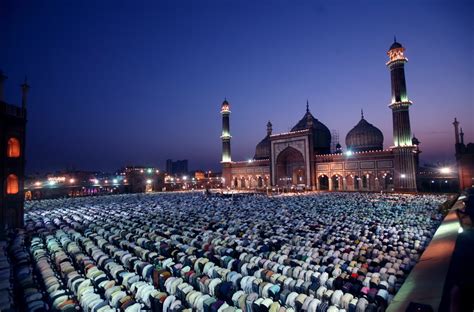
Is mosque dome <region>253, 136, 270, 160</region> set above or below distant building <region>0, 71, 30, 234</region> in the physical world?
above

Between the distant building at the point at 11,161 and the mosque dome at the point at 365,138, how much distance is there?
42.8 metres

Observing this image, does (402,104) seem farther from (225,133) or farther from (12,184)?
(12,184)

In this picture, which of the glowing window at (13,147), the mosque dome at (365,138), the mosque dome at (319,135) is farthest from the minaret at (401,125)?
the glowing window at (13,147)

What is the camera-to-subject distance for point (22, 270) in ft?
27.4

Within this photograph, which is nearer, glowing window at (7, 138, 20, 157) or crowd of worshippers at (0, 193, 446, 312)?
crowd of worshippers at (0, 193, 446, 312)

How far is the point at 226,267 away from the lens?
875cm

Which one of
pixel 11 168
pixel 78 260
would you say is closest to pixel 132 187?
pixel 11 168

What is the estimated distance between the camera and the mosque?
3253 cm

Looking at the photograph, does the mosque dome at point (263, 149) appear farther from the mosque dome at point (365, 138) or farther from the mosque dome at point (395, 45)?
the mosque dome at point (395, 45)

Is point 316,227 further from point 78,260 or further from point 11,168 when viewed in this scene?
point 11,168

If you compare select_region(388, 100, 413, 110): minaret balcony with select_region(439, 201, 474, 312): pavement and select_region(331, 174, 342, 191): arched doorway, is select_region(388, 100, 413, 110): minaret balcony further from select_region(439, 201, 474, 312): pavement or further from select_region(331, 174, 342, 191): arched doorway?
select_region(439, 201, 474, 312): pavement

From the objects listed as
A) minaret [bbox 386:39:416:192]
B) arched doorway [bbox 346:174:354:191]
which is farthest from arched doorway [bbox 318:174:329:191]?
minaret [bbox 386:39:416:192]

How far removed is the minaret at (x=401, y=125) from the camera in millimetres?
31438

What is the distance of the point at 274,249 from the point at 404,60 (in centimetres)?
3505
